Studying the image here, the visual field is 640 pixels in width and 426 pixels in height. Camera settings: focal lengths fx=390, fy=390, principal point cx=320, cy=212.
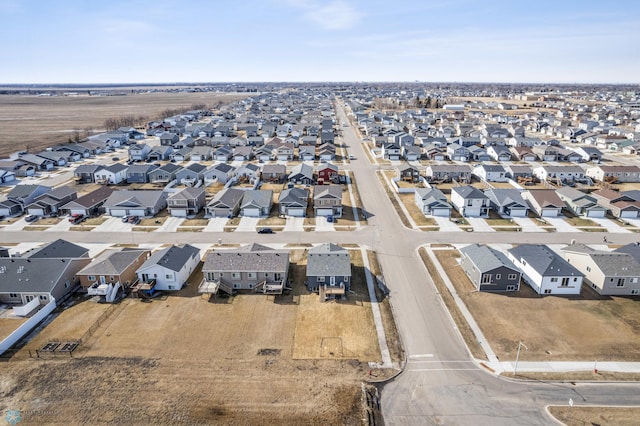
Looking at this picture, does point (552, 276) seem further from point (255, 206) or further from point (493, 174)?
point (493, 174)

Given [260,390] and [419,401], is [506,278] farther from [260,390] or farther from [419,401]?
[260,390]

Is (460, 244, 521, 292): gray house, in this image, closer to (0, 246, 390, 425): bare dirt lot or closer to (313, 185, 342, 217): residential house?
(0, 246, 390, 425): bare dirt lot

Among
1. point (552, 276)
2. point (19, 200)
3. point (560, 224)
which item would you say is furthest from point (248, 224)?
point (560, 224)

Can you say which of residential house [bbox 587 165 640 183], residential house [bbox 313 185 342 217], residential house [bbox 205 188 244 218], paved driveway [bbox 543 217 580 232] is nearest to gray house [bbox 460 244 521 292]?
paved driveway [bbox 543 217 580 232]

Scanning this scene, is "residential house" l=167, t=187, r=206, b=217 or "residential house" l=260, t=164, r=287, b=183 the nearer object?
"residential house" l=167, t=187, r=206, b=217

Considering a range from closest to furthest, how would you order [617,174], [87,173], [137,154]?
[617,174] < [87,173] < [137,154]

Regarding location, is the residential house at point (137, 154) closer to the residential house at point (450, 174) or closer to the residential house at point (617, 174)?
the residential house at point (450, 174)

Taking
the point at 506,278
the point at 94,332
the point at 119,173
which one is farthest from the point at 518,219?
the point at 119,173
